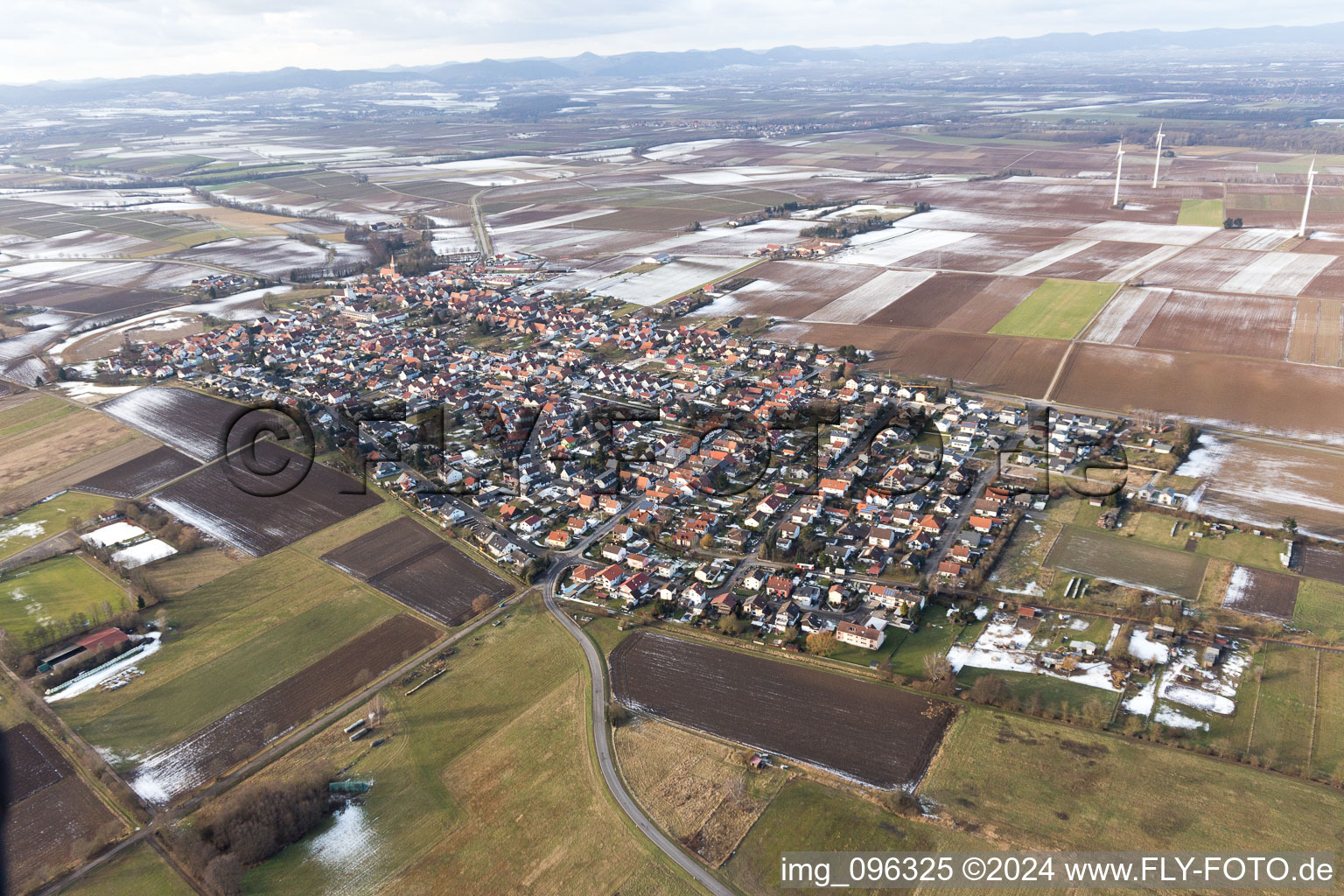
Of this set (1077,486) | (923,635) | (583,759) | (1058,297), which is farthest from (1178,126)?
(583,759)

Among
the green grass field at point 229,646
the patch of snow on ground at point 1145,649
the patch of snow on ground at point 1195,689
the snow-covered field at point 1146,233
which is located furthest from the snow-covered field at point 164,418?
the snow-covered field at point 1146,233

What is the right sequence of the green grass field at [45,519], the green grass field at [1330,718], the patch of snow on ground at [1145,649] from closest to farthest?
the green grass field at [1330,718], the patch of snow on ground at [1145,649], the green grass field at [45,519]

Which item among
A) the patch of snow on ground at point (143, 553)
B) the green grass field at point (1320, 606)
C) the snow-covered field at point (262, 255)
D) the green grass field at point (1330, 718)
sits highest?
the snow-covered field at point (262, 255)

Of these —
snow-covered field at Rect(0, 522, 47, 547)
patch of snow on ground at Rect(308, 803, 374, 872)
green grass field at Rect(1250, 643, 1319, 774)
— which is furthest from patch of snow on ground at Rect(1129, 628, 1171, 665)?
snow-covered field at Rect(0, 522, 47, 547)

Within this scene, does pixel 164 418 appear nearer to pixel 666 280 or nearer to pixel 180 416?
pixel 180 416

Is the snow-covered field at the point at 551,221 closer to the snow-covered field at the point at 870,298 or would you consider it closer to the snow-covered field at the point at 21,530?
the snow-covered field at the point at 870,298

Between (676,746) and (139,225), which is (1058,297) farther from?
(139,225)
